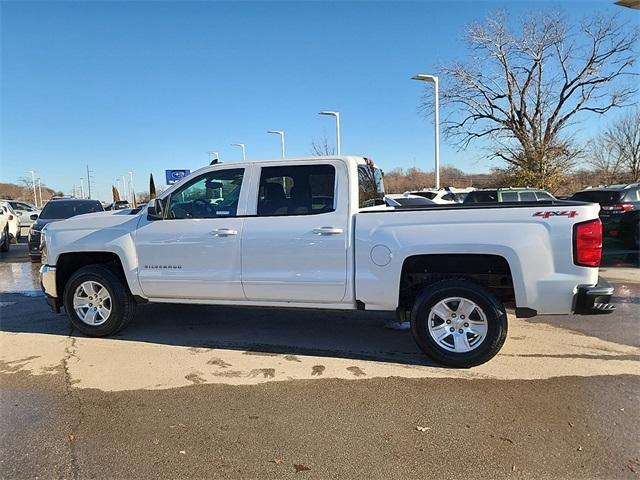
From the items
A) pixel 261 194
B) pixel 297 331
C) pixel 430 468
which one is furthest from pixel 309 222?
pixel 430 468

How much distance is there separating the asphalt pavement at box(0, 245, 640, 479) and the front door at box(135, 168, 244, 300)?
2.21 feet

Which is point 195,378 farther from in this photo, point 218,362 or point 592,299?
point 592,299

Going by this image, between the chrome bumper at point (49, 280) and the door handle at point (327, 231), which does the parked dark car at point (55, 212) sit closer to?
the chrome bumper at point (49, 280)

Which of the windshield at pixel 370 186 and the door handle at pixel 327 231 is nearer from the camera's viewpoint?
the door handle at pixel 327 231

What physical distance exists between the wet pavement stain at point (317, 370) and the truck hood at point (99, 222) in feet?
8.52

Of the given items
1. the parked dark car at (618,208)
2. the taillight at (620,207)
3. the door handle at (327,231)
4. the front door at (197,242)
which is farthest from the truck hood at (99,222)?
the taillight at (620,207)

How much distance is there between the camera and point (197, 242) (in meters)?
5.18

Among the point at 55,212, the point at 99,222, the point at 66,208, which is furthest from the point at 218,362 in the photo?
the point at 66,208

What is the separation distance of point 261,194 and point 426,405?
266 cm

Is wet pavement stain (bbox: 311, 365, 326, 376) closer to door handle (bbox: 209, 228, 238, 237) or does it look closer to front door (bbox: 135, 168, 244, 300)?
front door (bbox: 135, 168, 244, 300)

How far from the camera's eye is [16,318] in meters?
6.66

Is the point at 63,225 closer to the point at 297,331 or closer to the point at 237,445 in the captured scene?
the point at 297,331

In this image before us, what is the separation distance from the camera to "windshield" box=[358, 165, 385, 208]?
5129mm

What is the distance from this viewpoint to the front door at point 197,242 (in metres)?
5.11
